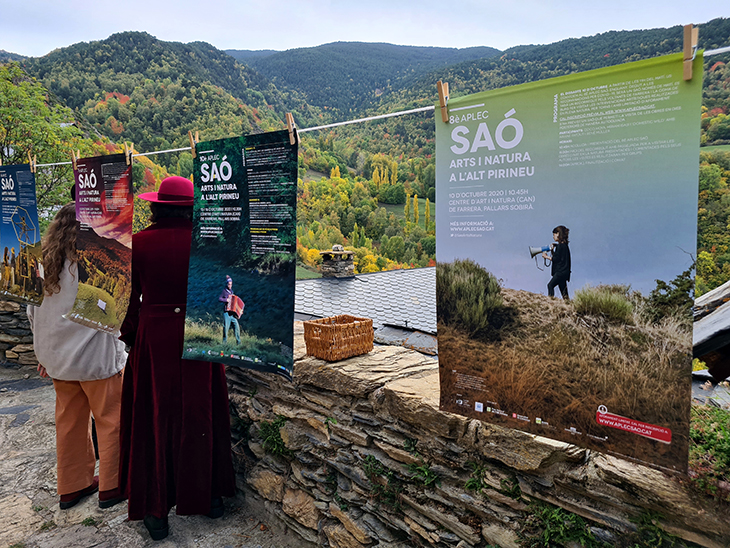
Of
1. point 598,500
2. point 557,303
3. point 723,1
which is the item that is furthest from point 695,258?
point 723,1

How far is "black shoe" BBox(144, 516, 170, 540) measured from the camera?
8.95 ft

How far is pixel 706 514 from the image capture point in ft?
4.30

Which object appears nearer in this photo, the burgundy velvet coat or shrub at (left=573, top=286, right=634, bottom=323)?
shrub at (left=573, top=286, right=634, bottom=323)

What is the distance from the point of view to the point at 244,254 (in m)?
2.33

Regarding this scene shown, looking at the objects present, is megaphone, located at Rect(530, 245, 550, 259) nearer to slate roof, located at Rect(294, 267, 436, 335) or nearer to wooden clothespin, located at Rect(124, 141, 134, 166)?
wooden clothespin, located at Rect(124, 141, 134, 166)

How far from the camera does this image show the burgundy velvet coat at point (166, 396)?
2674 mm

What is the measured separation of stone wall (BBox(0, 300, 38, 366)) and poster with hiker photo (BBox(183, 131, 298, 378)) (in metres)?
4.43

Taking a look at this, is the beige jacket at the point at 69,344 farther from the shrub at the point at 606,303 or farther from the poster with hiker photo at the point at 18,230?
the shrub at the point at 606,303

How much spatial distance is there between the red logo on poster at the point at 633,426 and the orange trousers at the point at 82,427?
2820 mm

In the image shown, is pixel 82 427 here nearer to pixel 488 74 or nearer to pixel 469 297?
pixel 469 297

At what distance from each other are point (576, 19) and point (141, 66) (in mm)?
33684

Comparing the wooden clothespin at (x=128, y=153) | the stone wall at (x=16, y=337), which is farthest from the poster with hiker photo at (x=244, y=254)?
the stone wall at (x=16, y=337)

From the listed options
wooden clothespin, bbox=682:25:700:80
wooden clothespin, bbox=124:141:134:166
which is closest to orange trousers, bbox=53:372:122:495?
wooden clothespin, bbox=124:141:134:166

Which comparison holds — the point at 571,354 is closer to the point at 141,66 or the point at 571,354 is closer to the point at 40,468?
the point at 40,468
